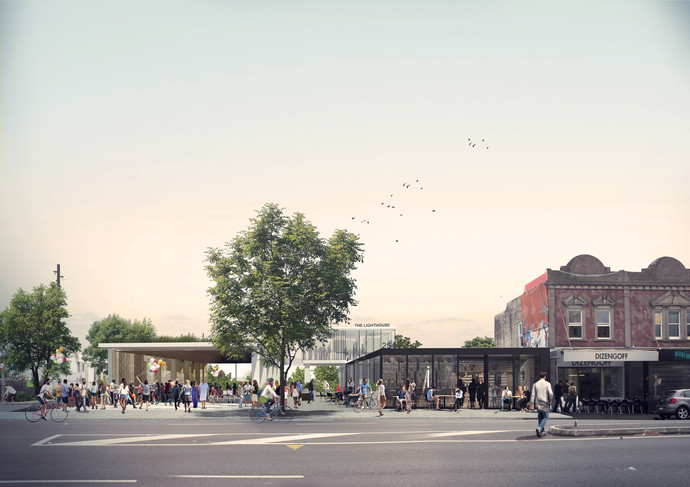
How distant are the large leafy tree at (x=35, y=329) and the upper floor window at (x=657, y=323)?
51.4 meters

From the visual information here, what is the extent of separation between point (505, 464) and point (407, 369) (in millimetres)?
27223

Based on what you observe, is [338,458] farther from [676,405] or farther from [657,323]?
[657,323]

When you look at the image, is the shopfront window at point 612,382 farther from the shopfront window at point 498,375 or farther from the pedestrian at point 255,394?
the pedestrian at point 255,394

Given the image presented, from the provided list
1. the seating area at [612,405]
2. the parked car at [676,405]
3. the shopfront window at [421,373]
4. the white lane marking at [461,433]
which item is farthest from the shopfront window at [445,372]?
the white lane marking at [461,433]

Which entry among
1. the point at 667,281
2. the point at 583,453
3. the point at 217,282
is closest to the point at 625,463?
the point at 583,453

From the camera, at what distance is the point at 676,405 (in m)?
33.8

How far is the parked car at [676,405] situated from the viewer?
33.8 meters

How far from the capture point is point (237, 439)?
839 inches

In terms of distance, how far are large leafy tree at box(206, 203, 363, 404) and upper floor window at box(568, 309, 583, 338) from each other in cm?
1497

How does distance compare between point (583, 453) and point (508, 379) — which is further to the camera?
point (508, 379)

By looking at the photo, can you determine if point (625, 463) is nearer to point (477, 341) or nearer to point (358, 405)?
point (358, 405)

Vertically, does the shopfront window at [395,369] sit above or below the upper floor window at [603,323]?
below

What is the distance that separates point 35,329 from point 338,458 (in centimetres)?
6004

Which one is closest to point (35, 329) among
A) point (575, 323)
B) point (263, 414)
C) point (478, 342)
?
point (263, 414)
